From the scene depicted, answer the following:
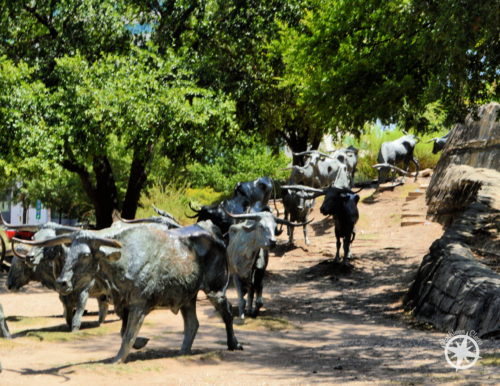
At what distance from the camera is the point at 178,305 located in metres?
8.38

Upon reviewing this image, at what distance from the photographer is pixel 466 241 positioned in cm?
1374

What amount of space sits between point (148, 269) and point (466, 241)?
26.0 ft

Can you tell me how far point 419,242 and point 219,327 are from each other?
10.7 m

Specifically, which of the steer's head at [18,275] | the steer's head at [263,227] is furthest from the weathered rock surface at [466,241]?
the steer's head at [18,275]

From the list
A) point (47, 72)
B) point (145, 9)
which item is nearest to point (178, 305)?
point (47, 72)

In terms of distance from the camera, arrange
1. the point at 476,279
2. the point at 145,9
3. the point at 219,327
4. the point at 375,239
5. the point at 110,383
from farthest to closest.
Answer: the point at 375,239 → the point at 145,9 → the point at 219,327 → the point at 476,279 → the point at 110,383

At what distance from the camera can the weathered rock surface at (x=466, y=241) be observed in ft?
32.5

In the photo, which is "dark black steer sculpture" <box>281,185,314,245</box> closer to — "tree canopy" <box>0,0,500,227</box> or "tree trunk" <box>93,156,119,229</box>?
"tree canopy" <box>0,0,500,227</box>

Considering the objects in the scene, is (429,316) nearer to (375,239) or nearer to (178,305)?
(178,305)

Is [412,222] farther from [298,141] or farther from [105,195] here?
[105,195]

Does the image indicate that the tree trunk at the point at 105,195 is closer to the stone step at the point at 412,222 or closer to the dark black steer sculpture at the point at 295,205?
the dark black steer sculpture at the point at 295,205

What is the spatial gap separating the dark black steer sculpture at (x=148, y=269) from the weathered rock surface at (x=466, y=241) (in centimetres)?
349

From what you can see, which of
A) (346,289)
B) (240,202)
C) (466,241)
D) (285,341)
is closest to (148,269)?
(285,341)

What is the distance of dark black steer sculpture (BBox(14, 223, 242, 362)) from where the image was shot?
24.7 ft
